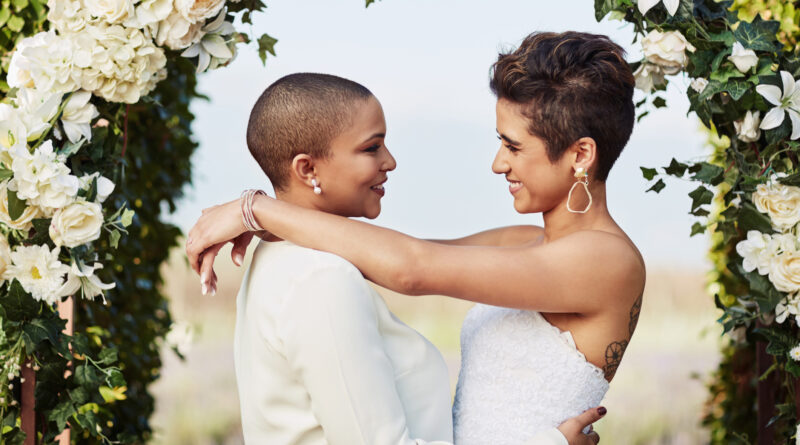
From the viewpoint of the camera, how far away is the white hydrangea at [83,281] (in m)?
2.53

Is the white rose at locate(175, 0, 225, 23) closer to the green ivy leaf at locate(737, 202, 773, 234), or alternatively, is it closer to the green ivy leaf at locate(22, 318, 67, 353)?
the green ivy leaf at locate(22, 318, 67, 353)

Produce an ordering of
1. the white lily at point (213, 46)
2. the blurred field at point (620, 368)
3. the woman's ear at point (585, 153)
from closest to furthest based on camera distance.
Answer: the woman's ear at point (585, 153) → the white lily at point (213, 46) → the blurred field at point (620, 368)

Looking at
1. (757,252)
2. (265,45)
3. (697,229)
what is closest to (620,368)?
(697,229)

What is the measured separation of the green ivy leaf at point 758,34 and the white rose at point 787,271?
61cm

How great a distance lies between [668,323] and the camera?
297 inches

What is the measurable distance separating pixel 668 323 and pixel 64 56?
245 inches

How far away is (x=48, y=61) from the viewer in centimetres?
255

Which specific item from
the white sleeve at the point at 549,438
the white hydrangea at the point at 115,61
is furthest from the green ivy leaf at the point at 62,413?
the white sleeve at the point at 549,438

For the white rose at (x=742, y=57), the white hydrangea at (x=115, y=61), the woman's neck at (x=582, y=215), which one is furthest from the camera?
the white hydrangea at (x=115, y=61)

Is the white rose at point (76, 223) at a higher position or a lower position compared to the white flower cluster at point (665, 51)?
lower

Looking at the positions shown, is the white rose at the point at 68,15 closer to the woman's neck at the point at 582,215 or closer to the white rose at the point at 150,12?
the white rose at the point at 150,12

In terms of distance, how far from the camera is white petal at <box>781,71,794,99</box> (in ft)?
8.06

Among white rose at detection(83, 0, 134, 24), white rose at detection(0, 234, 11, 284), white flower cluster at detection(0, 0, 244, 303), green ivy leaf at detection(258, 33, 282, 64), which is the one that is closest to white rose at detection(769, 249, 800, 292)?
green ivy leaf at detection(258, 33, 282, 64)

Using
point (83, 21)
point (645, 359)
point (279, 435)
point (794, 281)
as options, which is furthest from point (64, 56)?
point (645, 359)
